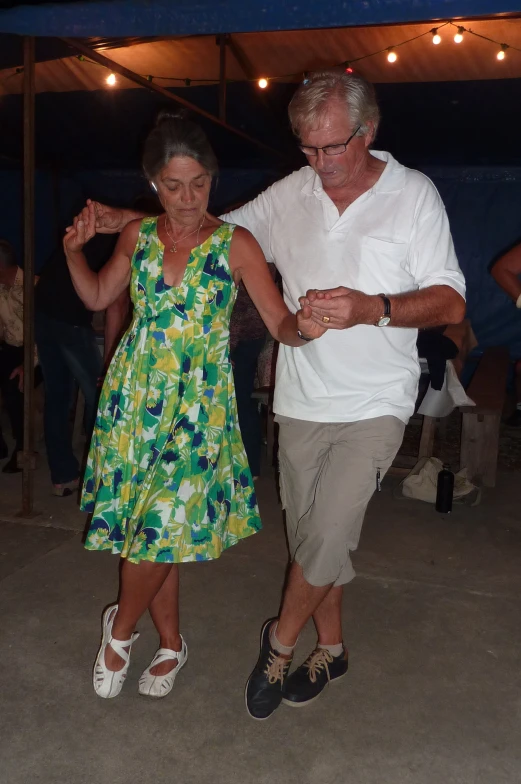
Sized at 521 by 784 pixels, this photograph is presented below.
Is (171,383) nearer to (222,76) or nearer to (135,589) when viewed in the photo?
(135,589)

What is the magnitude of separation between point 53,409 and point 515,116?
4.46 metres

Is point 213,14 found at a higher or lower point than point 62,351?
higher

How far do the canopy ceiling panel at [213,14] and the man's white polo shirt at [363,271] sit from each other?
36.6 inches

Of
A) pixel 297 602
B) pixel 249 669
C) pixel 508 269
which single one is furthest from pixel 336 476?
pixel 508 269

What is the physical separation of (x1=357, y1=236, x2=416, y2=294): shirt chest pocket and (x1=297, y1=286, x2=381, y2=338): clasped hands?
21 cm

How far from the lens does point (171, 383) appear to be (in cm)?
227

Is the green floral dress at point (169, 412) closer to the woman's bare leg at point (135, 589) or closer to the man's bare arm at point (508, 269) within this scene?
the woman's bare leg at point (135, 589)

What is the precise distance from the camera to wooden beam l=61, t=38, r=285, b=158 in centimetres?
384

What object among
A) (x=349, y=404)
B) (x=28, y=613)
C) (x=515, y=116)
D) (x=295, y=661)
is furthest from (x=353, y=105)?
(x=515, y=116)

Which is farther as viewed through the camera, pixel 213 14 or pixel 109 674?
pixel 213 14

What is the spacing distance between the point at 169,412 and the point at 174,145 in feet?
2.66

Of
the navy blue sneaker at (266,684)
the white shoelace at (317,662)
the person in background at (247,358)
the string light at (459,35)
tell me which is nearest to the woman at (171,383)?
the navy blue sneaker at (266,684)

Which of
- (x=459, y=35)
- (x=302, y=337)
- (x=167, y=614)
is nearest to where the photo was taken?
(x=302, y=337)

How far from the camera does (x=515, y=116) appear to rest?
240 inches
